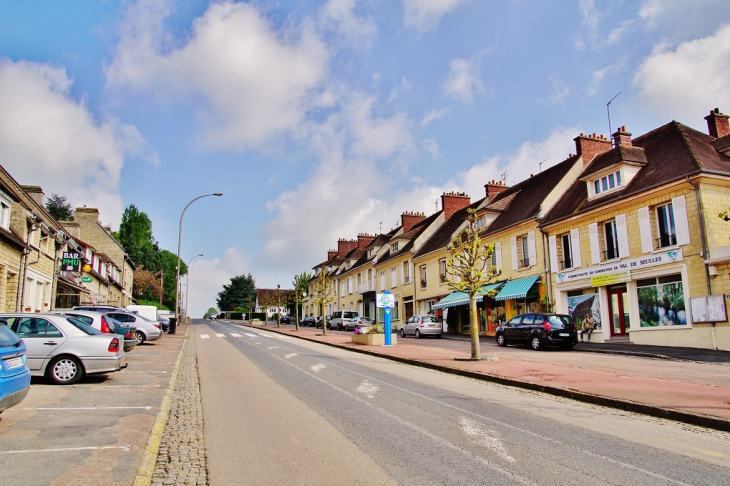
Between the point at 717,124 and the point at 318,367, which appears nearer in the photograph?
the point at 318,367

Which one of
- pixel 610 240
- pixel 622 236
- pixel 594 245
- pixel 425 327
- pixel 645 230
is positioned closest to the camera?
pixel 645 230

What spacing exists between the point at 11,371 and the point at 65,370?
4.87 metres

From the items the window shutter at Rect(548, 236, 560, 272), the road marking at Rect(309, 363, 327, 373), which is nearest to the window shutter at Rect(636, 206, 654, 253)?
the window shutter at Rect(548, 236, 560, 272)

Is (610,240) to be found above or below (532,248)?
below

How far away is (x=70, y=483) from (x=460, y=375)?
419 inches

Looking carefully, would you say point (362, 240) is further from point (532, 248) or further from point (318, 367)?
point (318, 367)

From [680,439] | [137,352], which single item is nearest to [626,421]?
[680,439]

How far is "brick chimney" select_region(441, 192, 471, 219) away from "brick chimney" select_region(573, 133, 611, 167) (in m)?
14.4

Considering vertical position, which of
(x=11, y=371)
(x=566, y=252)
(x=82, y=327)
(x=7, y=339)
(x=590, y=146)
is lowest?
(x=11, y=371)

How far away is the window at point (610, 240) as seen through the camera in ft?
74.2

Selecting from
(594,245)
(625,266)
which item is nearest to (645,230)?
(625,266)

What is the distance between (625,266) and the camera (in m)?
21.7

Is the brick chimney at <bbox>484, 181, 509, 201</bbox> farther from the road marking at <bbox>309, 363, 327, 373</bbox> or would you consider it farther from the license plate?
the license plate

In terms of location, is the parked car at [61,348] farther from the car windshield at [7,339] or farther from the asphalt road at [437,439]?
the car windshield at [7,339]
